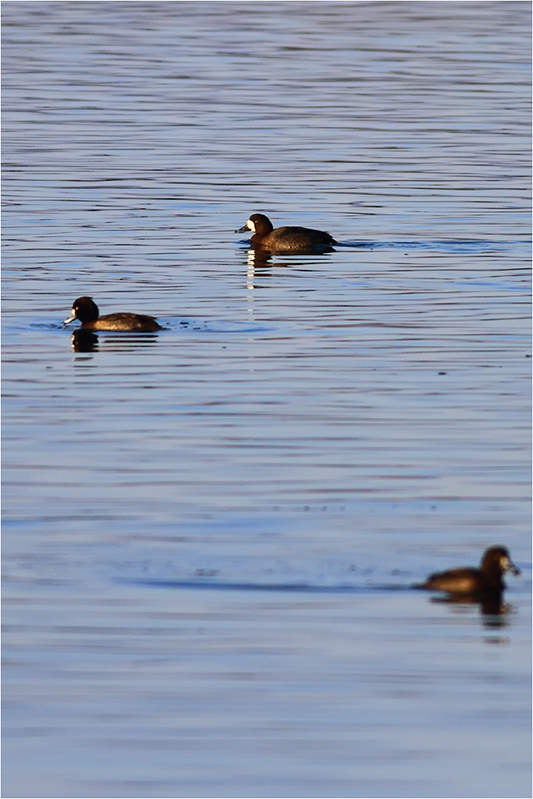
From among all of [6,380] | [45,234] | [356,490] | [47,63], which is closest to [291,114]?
[47,63]

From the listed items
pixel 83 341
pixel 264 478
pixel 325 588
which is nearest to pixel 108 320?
pixel 83 341

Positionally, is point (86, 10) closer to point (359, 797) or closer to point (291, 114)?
point (291, 114)

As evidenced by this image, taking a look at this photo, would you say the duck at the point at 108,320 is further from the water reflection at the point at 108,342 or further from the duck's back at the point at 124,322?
the water reflection at the point at 108,342

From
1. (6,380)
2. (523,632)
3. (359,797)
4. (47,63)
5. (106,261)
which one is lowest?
(359,797)

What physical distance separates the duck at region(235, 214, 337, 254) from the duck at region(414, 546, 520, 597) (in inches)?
595

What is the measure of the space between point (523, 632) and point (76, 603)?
2.59 metres

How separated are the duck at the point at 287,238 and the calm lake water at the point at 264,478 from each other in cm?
25

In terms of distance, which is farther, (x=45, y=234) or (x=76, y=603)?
(x=45, y=234)

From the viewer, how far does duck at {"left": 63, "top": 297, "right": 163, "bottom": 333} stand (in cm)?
2028

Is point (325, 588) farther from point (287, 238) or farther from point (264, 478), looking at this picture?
point (287, 238)

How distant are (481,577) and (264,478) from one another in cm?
307

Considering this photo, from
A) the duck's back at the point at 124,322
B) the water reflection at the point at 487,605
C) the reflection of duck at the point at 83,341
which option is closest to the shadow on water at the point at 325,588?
the water reflection at the point at 487,605

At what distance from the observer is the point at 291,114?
43.8 m

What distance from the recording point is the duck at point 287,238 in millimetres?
26797
